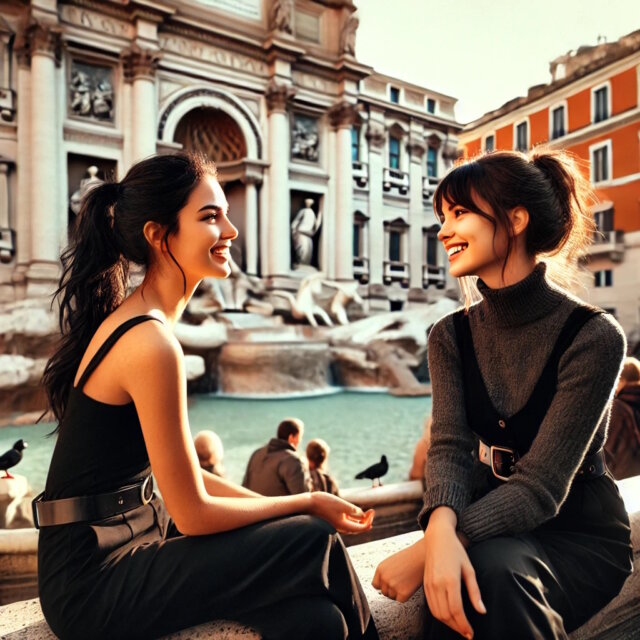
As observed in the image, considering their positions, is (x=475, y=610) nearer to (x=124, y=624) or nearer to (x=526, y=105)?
(x=124, y=624)

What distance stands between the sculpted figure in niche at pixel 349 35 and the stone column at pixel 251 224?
15.1 ft

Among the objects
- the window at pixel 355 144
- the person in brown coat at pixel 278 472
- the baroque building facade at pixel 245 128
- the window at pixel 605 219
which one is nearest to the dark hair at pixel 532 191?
the person in brown coat at pixel 278 472

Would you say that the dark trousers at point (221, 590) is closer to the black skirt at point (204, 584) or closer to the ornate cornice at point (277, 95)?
the black skirt at point (204, 584)

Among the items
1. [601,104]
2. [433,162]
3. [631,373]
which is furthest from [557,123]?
[631,373]

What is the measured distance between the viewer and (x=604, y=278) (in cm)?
1523

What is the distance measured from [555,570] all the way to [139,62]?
42.3 ft

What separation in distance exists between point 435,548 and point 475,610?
0.37 ft

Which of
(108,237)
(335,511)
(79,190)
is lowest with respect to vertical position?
(335,511)

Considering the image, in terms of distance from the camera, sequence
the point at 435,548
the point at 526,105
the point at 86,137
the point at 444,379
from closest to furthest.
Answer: the point at 435,548 < the point at 444,379 < the point at 86,137 < the point at 526,105

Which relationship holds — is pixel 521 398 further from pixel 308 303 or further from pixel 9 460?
pixel 308 303

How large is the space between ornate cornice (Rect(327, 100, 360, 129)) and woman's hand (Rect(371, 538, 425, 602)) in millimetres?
15185

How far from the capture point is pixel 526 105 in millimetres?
15734

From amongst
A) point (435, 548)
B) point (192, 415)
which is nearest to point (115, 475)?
point (435, 548)

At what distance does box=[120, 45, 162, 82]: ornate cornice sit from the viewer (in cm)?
1159
